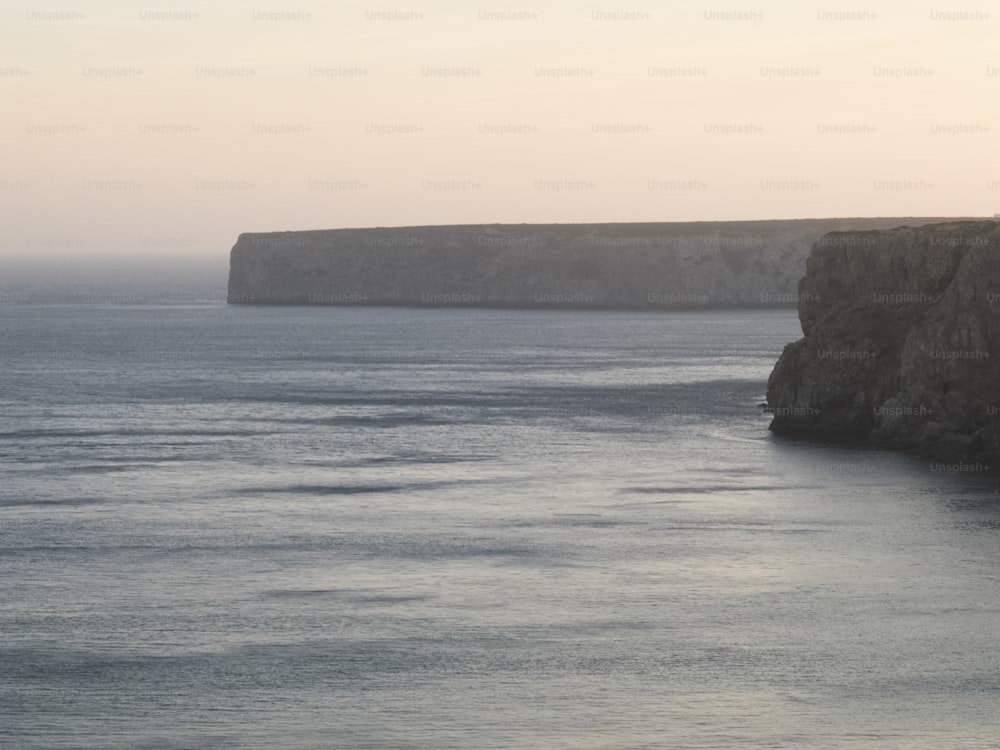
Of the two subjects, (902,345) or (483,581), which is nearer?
(483,581)

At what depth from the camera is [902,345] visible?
62188 millimetres

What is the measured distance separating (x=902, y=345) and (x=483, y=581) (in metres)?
30.1

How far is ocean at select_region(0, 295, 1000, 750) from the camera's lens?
2700 cm

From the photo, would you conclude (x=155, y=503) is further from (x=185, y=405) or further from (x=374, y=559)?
(x=185, y=405)

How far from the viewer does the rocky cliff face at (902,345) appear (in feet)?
187

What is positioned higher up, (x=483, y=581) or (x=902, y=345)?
(x=902, y=345)

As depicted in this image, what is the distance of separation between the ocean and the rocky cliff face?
81.8 inches

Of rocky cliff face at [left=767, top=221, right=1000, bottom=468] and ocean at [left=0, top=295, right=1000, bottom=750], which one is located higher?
rocky cliff face at [left=767, top=221, right=1000, bottom=468]

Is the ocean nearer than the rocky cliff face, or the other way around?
the ocean

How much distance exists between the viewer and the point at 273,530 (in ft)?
145

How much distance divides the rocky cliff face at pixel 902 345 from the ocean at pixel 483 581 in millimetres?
2078

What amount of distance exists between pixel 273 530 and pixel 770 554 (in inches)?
532

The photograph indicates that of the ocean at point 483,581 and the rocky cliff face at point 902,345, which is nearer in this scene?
the ocean at point 483,581

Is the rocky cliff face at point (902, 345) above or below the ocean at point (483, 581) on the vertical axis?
above
